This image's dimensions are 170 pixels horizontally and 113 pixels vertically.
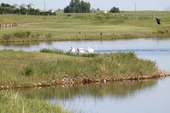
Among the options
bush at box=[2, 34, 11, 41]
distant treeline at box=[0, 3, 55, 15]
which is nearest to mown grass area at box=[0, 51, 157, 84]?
bush at box=[2, 34, 11, 41]

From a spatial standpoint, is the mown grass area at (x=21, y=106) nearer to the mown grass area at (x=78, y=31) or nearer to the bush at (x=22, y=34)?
the mown grass area at (x=78, y=31)

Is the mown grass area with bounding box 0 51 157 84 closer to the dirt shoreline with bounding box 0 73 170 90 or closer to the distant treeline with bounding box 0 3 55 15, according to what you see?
the dirt shoreline with bounding box 0 73 170 90

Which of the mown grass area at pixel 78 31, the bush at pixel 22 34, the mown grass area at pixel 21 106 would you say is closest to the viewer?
the mown grass area at pixel 21 106

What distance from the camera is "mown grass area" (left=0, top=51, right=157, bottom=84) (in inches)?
1419

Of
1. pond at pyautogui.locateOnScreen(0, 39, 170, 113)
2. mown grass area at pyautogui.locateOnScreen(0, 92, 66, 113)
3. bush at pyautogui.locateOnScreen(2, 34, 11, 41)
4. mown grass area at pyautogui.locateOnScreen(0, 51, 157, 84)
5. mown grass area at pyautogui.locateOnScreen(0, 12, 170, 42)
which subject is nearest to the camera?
mown grass area at pyautogui.locateOnScreen(0, 92, 66, 113)

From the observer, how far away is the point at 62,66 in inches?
1480

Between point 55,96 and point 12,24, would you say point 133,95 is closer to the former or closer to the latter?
point 55,96

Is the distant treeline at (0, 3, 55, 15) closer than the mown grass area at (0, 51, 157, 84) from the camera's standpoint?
No

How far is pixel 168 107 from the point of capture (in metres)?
29.3

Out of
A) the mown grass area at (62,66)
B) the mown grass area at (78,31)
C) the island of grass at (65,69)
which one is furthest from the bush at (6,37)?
the island of grass at (65,69)

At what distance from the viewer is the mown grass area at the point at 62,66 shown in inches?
1419

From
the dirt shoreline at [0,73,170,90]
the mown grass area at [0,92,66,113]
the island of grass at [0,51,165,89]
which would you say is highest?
the mown grass area at [0,92,66,113]

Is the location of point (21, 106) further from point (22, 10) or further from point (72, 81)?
point (22, 10)

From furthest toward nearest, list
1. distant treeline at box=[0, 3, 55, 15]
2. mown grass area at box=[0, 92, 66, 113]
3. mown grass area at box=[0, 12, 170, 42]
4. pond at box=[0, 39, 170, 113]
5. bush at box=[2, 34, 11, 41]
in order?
distant treeline at box=[0, 3, 55, 15], mown grass area at box=[0, 12, 170, 42], bush at box=[2, 34, 11, 41], pond at box=[0, 39, 170, 113], mown grass area at box=[0, 92, 66, 113]
